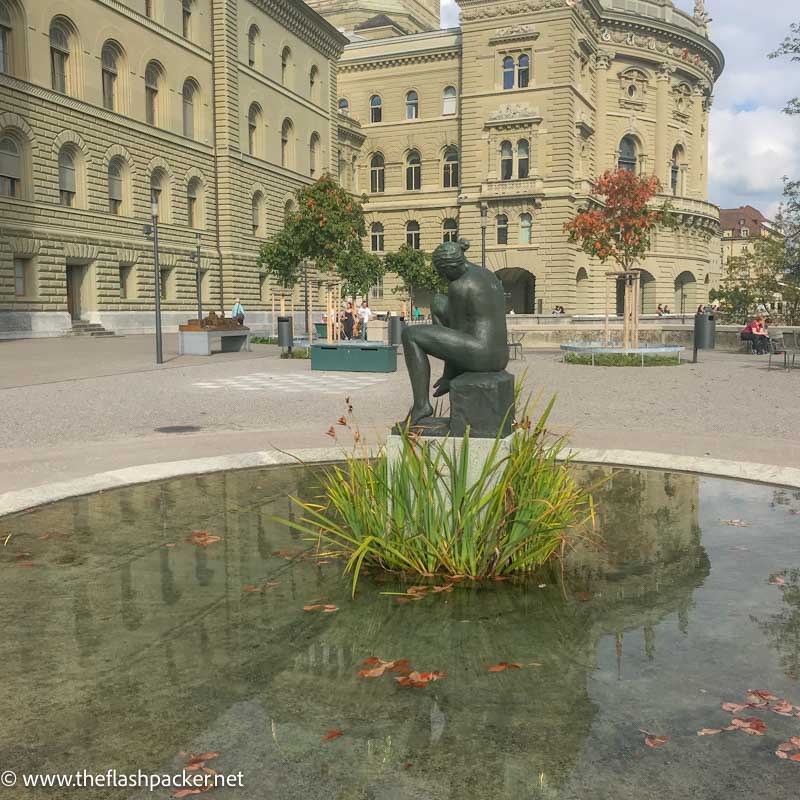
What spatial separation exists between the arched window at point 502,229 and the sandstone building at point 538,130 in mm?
85

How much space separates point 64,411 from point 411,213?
49416 mm

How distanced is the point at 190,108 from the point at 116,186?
7.61 metres

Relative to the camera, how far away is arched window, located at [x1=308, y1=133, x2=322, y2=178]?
52.9m

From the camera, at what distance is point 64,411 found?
12.0m

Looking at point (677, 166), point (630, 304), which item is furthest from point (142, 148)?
point (677, 166)

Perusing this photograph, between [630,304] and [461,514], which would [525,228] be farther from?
[461,514]

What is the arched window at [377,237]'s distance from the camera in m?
60.6

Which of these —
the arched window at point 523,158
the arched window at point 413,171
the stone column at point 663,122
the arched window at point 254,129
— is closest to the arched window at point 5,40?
the arched window at point 254,129

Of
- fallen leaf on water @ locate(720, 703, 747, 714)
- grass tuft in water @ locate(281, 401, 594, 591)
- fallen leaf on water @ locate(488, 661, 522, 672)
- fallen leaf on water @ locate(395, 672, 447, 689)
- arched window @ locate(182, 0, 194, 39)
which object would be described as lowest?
fallen leaf on water @ locate(488, 661, 522, 672)

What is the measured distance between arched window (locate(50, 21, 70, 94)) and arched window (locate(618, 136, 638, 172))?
39722mm

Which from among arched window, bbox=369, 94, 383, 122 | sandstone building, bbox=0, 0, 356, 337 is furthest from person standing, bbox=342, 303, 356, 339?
arched window, bbox=369, 94, 383, 122

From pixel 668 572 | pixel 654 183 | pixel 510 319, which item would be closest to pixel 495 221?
pixel 510 319

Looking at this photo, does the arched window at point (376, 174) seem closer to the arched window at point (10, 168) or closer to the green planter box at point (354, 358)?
the arched window at point (10, 168)

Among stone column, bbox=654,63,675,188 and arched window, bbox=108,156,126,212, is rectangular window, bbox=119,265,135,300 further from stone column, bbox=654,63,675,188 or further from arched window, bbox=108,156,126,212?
stone column, bbox=654,63,675,188
